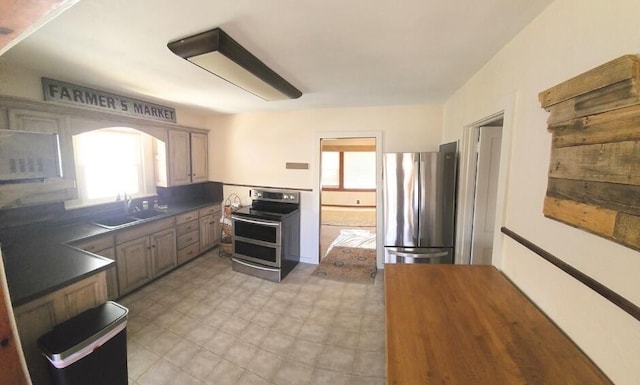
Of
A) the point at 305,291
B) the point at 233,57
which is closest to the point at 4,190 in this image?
the point at 233,57

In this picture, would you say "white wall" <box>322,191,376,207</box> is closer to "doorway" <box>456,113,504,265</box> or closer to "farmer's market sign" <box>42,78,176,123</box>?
"farmer's market sign" <box>42,78,176,123</box>

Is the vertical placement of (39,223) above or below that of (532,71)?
below

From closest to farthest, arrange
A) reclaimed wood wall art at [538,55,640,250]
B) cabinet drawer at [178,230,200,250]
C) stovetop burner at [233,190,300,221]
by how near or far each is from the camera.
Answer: reclaimed wood wall art at [538,55,640,250], cabinet drawer at [178,230,200,250], stovetop burner at [233,190,300,221]

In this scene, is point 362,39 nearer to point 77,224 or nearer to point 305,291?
point 305,291

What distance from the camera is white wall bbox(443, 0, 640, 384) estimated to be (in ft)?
2.62

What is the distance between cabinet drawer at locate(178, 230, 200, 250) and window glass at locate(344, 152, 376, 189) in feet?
15.9

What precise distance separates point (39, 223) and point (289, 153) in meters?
2.85

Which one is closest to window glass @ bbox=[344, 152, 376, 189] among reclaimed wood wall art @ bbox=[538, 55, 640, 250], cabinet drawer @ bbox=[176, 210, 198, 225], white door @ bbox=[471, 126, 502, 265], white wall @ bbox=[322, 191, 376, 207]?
white wall @ bbox=[322, 191, 376, 207]

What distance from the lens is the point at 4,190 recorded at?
1.56 metres

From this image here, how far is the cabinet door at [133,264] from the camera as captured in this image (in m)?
2.71

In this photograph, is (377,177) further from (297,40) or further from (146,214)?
(146,214)

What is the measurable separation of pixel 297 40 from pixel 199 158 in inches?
130

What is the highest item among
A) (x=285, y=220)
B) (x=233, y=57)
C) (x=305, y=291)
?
(x=233, y=57)

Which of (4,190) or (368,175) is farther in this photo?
(368,175)
